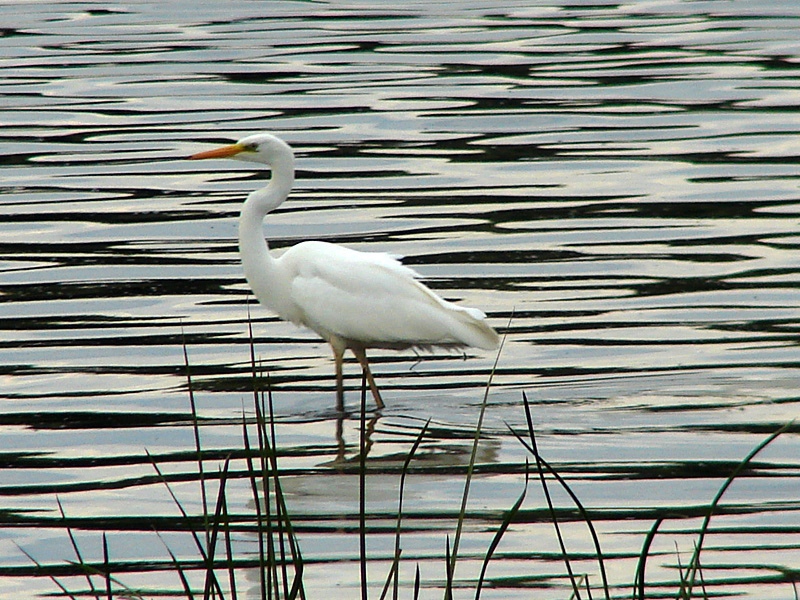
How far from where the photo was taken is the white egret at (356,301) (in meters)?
7.10

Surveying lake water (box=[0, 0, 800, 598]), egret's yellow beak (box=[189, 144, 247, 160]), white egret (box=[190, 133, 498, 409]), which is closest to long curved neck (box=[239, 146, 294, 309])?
white egret (box=[190, 133, 498, 409])

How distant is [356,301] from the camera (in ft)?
23.7

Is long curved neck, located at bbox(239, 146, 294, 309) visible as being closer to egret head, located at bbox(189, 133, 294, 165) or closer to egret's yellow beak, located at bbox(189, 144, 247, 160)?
egret head, located at bbox(189, 133, 294, 165)

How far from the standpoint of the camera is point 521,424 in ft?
21.5

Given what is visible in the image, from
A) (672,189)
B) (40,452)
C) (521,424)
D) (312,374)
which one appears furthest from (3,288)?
(672,189)

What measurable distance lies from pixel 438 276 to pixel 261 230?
188 cm

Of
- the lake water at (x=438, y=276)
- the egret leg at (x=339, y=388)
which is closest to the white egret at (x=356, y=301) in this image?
the egret leg at (x=339, y=388)

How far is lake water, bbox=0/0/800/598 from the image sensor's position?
217 inches

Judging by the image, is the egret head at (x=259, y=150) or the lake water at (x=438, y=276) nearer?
the lake water at (x=438, y=276)

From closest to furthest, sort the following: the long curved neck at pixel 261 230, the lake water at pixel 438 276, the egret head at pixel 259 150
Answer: the lake water at pixel 438 276, the long curved neck at pixel 261 230, the egret head at pixel 259 150

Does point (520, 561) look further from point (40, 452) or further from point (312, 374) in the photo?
point (312, 374)

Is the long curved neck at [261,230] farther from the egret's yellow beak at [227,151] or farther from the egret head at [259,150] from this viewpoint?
the egret's yellow beak at [227,151]

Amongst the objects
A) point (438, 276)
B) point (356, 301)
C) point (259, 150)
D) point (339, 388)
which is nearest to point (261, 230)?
point (259, 150)

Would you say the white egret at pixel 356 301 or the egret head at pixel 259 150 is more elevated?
the egret head at pixel 259 150
